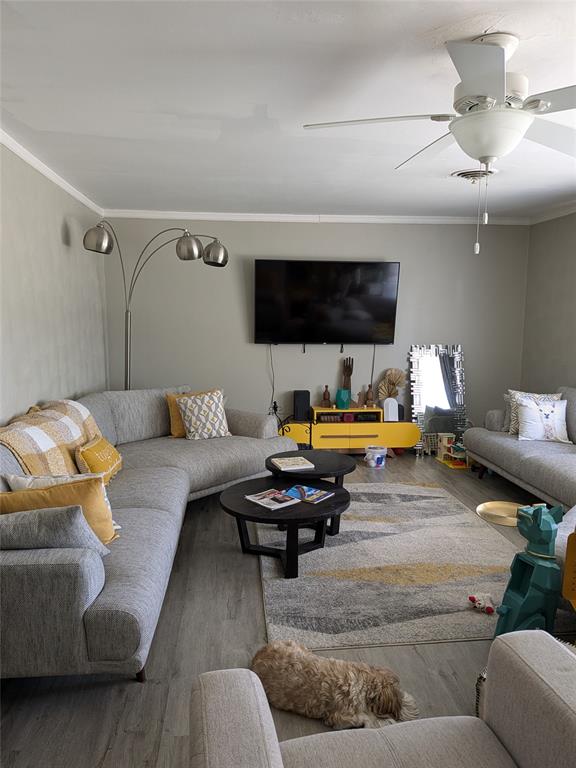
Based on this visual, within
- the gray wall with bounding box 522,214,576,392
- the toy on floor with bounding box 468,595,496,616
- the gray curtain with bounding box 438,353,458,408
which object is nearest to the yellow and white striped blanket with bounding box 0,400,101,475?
the toy on floor with bounding box 468,595,496,616

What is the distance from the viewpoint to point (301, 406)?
5.70m

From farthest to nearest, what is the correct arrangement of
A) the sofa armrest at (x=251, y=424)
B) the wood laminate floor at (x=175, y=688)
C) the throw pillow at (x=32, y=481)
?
the sofa armrest at (x=251, y=424) < the throw pillow at (x=32, y=481) < the wood laminate floor at (x=175, y=688)

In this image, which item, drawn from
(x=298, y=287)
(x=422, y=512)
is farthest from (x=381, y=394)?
(x=422, y=512)

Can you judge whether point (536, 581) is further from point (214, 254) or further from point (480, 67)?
point (214, 254)

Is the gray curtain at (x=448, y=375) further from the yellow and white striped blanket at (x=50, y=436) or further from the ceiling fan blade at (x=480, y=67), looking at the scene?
the ceiling fan blade at (x=480, y=67)

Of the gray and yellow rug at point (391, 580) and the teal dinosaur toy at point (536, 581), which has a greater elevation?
the teal dinosaur toy at point (536, 581)

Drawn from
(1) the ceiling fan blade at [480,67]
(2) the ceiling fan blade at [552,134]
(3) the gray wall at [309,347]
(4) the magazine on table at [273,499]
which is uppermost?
(1) the ceiling fan blade at [480,67]

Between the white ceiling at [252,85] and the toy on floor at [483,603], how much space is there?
2417mm

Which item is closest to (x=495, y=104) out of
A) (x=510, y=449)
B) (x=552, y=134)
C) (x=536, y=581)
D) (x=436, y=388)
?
(x=552, y=134)

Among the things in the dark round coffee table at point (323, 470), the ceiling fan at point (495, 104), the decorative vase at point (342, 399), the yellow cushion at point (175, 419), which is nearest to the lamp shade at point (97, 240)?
the yellow cushion at point (175, 419)

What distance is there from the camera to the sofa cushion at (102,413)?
409cm

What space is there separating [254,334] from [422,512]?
8.47 ft

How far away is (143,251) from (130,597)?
4183 millimetres

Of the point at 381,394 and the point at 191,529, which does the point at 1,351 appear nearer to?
the point at 191,529
